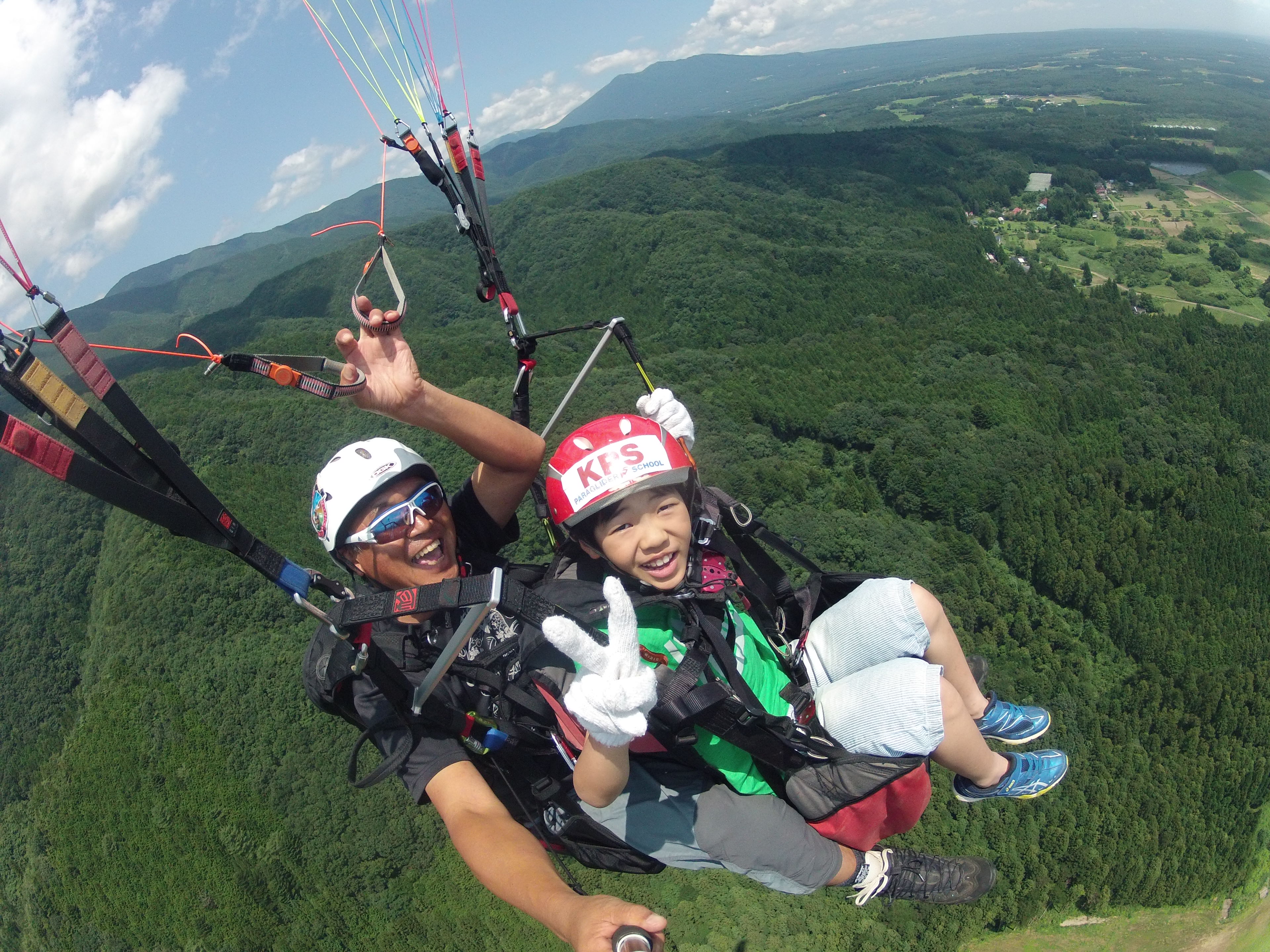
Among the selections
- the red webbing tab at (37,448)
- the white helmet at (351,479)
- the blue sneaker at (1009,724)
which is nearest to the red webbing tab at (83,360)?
the red webbing tab at (37,448)

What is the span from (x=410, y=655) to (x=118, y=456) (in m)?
1.09

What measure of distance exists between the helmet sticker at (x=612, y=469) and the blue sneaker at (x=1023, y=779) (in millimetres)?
1771

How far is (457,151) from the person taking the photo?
3295 millimetres

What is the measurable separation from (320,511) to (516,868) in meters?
1.31

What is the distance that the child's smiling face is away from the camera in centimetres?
244

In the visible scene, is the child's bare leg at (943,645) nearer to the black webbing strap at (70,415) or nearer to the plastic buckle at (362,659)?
the plastic buckle at (362,659)

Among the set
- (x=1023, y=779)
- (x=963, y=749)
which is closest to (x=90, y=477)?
(x=963, y=749)

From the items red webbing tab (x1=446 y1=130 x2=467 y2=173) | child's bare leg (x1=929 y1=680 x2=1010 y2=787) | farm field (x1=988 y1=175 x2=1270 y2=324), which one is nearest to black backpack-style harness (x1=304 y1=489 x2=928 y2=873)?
child's bare leg (x1=929 y1=680 x2=1010 y2=787)

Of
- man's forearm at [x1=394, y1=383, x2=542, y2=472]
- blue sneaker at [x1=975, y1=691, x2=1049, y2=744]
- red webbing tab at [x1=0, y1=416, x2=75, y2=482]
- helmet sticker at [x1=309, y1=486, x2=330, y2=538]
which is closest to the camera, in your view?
red webbing tab at [x1=0, y1=416, x2=75, y2=482]

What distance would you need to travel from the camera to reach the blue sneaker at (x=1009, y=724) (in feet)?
10.5

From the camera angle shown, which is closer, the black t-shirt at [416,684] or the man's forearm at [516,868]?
the man's forearm at [516,868]

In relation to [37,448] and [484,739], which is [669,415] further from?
[37,448]

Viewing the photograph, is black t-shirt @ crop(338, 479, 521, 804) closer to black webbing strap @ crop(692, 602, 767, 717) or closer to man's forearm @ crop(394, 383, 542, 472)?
man's forearm @ crop(394, 383, 542, 472)

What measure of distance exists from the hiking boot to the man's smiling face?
6.68 feet
